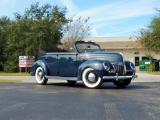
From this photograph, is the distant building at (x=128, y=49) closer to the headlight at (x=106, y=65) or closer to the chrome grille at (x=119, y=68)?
the chrome grille at (x=119, y=68)

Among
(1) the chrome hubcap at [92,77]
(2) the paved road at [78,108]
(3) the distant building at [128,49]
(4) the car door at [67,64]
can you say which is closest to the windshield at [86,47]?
(4) the car door at [67,64]

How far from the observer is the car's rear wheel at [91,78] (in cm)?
1266

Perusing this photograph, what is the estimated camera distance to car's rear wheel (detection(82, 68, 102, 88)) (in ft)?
41.5

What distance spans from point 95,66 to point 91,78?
517mm

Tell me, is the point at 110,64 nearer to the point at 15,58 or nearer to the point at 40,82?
the point at 40,82

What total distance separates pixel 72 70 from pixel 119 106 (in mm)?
6129

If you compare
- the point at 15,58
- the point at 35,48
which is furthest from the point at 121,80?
the point at 15,58

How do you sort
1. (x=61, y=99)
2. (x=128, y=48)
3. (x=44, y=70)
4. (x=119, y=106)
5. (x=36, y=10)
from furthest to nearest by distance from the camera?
1. (x=128, y=48)
2. (x=36, y=10)
3. (x=44, y=70)
4. (x=61, y=99)
5. (x=119, y=106)

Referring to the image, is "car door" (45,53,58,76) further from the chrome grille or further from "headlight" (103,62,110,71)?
the chrome grille

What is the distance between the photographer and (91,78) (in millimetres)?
A: 12828

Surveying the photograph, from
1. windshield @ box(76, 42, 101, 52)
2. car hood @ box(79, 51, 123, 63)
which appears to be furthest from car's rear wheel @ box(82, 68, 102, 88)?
windshield @ box(76, 42, 101, 52)

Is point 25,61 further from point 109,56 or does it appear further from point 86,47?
point 109,56

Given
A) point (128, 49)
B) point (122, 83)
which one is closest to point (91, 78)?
point (122, 83)

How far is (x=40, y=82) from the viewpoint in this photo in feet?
49.6
